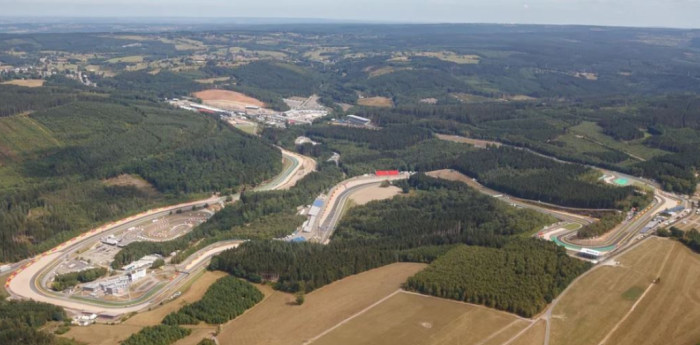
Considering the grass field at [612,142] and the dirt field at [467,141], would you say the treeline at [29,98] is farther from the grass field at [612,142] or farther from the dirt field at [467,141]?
the grass field at [612,142]

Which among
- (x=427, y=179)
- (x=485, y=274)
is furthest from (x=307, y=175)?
(x=485, y=274)

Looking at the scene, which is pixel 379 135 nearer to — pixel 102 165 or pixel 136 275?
pixel 102 165

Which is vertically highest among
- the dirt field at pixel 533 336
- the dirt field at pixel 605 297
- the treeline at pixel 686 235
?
the treeline at pixel 686 235

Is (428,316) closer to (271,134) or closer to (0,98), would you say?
(271,134)

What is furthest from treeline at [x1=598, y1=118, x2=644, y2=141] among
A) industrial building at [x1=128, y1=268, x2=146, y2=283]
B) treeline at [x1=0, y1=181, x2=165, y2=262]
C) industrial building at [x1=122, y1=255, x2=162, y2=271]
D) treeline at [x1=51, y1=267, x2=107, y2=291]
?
treeline at [x1=51, y1=267, x2=107, y2=291]

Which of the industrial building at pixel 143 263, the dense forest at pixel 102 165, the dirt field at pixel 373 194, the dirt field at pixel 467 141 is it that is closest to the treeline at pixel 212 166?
the dense forest at pixel 102 165
